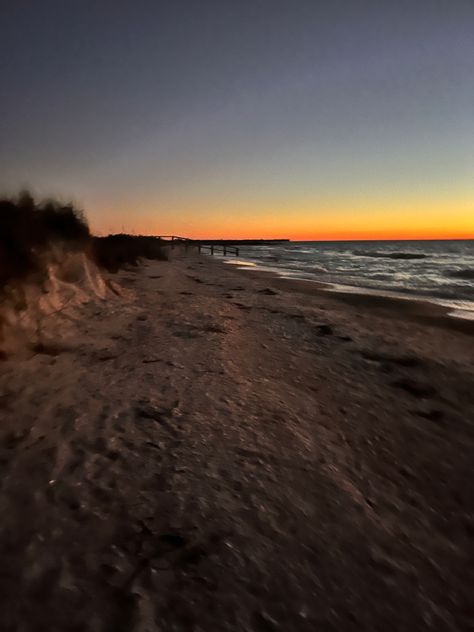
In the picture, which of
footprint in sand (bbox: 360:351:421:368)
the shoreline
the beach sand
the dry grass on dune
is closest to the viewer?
the beach sand

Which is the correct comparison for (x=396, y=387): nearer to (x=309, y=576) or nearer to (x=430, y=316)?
(x=309, y=576)

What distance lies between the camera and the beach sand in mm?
2215

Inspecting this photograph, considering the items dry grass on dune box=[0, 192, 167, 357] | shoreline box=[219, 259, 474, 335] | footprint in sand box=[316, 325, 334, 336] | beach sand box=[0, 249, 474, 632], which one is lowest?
shoreline box=[219, 259, 474, 335]

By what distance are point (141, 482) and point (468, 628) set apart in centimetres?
237

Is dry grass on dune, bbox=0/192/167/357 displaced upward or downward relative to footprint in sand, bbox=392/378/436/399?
upward

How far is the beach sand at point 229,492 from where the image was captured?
2215mm

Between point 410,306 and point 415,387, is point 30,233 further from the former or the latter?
point 410,306

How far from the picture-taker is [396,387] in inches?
235

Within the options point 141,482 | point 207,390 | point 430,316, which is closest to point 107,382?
point 207,390

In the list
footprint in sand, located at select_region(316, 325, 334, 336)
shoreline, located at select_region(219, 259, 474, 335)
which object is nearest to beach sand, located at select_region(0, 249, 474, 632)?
footprint in sand, located at select_region(316, 325, 334, 336)

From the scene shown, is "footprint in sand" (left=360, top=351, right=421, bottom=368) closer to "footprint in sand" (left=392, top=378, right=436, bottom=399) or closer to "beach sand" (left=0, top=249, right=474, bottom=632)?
"beach sand" (left=0, top=249, right=474, bottom=632)

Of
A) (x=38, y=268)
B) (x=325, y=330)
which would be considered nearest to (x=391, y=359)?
(x=325, y=330)

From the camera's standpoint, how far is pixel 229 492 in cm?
313

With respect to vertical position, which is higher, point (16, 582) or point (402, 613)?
point (16, 582)
